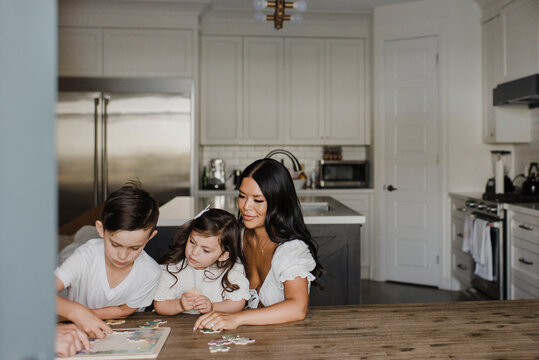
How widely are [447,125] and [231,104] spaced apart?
226cm

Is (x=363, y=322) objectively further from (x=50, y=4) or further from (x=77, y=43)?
(x=77, y=43)

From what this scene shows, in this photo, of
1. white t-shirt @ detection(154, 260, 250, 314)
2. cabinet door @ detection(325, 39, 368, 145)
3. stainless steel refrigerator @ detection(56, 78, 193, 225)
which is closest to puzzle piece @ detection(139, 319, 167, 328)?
white t-shirt @ detection(154, 260, 250, 314)

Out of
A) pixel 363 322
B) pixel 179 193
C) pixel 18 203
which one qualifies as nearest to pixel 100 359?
pixel 363 322

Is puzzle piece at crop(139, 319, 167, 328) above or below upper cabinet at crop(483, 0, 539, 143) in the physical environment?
below

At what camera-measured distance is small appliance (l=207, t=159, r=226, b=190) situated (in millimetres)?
5227

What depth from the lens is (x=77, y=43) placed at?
4789mm

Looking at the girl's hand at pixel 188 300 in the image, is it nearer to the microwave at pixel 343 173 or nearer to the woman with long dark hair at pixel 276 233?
the woman with long dark hair at pixel 276 233

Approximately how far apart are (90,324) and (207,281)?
484 millimetres

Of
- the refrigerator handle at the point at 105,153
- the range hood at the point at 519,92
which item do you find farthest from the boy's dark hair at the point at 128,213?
the refrigerator handle at the point at 105,153

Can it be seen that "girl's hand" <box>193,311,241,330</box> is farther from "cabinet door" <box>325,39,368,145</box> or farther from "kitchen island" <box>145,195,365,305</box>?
"cabinet door" <box>325,39,368,145</box>

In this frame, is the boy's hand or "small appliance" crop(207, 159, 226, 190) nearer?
the boy's hand

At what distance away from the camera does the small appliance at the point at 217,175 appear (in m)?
5.23

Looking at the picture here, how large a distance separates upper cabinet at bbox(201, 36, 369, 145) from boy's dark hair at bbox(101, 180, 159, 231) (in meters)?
3.77

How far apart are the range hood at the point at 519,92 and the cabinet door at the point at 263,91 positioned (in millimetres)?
2206
